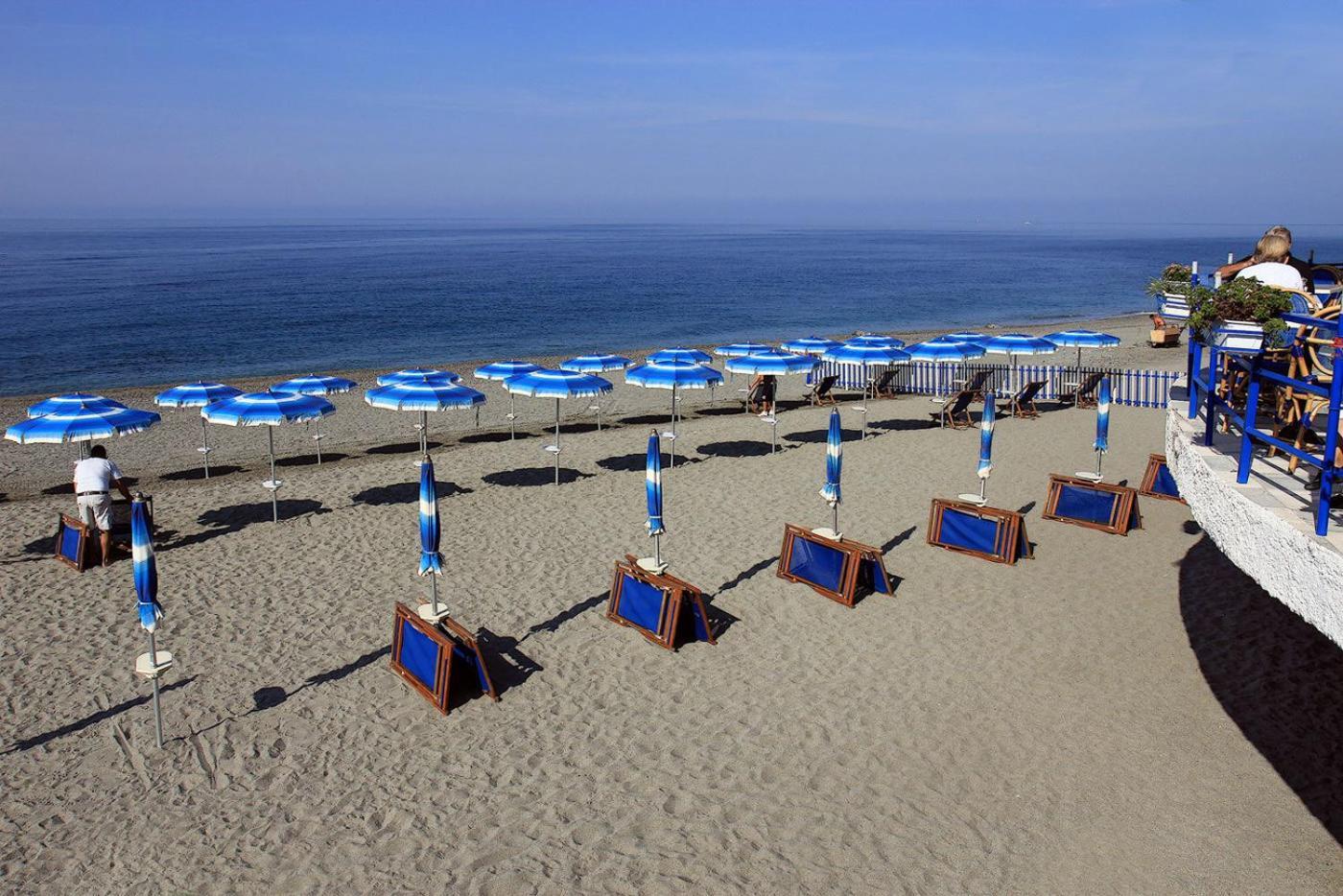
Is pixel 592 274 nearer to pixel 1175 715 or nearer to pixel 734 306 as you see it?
pixel 734 306

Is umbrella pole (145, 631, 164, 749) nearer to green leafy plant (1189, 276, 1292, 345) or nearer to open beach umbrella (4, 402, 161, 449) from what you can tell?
open beach umbrella (4, 402, 161, 449)

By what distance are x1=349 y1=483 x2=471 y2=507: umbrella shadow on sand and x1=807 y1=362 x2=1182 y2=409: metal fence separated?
1112cm

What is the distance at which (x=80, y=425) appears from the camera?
1138 centimetres

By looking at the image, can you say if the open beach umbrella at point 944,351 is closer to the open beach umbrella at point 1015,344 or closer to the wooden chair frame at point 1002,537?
the open beach umbrella at point 1015,344

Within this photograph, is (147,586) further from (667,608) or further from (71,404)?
(71,404)

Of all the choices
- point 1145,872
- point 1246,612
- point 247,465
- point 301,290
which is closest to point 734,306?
point 301,290

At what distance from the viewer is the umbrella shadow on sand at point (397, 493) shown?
13.8 metres

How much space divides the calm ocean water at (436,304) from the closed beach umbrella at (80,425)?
2215cm

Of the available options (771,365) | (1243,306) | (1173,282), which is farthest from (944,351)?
(1243,306)

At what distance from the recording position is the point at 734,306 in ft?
199

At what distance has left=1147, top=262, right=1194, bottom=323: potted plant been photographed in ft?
23.3

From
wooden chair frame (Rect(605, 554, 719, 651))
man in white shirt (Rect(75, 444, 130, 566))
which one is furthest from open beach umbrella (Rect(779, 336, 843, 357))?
man in white shirt (Rect(75, 444, 130, 566))

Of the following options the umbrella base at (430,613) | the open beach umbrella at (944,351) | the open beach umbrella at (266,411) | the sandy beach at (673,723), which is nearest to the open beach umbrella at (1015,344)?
the open beach umbrella at (944,351)

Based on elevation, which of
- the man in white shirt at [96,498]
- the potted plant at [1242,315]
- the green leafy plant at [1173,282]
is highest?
the green leafy plant at [1173,282]
